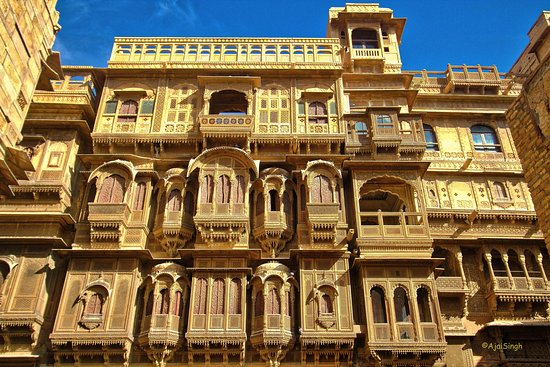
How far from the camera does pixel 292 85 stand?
2067 centimetres

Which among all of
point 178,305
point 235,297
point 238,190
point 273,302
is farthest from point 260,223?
point 178,305

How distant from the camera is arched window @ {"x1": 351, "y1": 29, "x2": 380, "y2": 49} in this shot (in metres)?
26.4

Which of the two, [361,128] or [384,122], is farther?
[361,128]

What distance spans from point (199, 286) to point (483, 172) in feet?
40.8

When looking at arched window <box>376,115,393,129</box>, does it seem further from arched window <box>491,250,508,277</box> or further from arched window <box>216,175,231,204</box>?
arched window <box>216,175,231,204</box>

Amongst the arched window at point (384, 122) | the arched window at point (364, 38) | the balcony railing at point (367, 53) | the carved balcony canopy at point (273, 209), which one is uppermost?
the arched window at point (364, 38)

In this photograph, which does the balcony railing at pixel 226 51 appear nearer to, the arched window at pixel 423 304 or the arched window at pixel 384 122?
the arched window at pixel 384 122

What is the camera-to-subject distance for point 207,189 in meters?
18.0

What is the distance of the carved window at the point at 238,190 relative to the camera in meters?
17.7

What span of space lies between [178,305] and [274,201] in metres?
4.87

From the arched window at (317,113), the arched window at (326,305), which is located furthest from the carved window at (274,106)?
the arched window at (326,305)

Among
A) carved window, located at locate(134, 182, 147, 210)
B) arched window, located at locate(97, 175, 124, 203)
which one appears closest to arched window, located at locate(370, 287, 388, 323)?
carved window, located at locate(134, 182, 147, 210)

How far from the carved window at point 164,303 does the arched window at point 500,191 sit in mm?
13467

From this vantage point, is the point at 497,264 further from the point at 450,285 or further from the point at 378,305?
the point at 378,305
